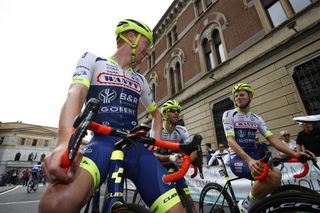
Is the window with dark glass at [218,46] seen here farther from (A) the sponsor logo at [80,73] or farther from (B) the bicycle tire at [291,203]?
(A) the sponsor logo at [80,73]

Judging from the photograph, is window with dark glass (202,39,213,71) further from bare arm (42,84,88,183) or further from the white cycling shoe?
bare arm (42,84,88,183)

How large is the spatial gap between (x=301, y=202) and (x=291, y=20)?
9.03m

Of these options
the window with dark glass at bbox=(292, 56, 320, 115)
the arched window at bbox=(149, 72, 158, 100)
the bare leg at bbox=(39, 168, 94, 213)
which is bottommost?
the bare leg at bbox=(39, 168, 94, 213)

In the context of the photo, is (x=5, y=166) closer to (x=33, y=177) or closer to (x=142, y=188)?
(x=33, y=177)

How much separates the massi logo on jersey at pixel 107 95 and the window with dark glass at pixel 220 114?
900cm

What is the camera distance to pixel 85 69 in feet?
4.66

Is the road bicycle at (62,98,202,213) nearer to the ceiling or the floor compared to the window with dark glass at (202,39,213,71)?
nearer to the floor

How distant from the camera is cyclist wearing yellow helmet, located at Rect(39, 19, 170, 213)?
0.91 meters

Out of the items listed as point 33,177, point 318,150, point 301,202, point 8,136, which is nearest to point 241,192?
point 318,150

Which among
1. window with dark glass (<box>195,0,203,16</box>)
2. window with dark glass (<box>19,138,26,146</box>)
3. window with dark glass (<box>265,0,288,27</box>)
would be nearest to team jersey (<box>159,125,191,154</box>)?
window with dark glass (<box>265,0,288,27</box>)

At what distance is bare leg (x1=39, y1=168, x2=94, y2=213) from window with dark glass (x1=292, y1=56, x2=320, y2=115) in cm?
827

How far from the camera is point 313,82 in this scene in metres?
6.60

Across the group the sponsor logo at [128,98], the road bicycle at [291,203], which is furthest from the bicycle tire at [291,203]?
the sponsor logo at [128,98]

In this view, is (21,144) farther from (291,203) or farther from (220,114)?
(291,203)
